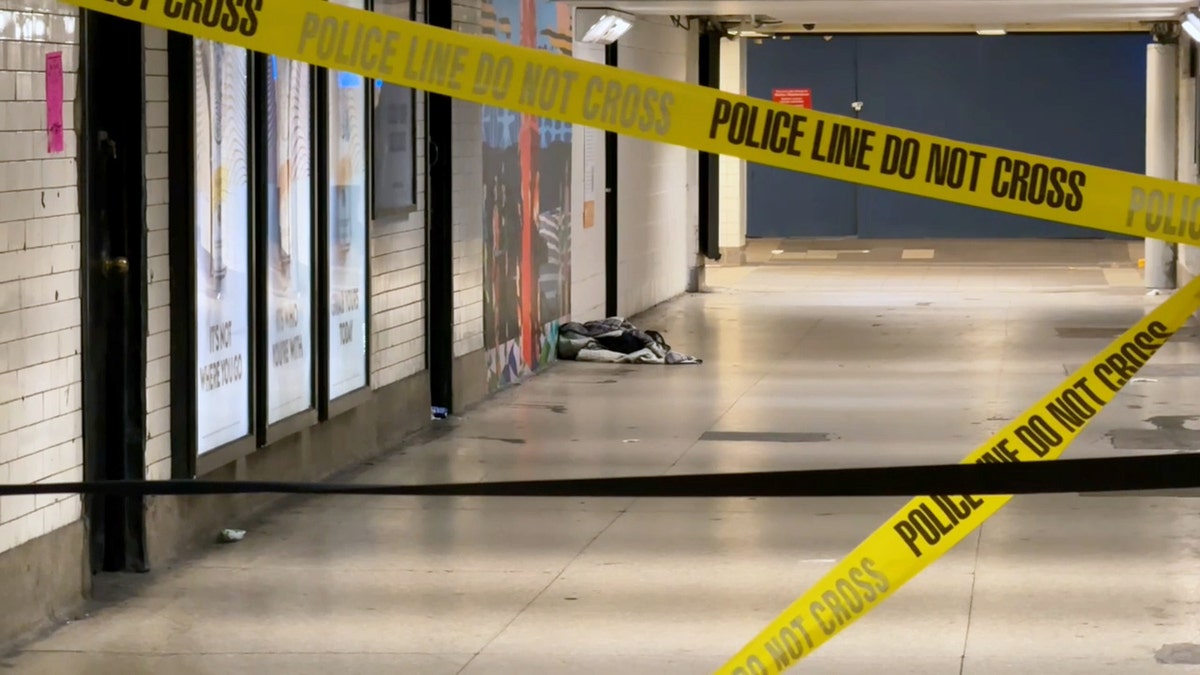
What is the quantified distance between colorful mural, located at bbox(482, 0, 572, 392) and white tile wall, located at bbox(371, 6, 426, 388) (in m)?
1.40

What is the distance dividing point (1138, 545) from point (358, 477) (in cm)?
409

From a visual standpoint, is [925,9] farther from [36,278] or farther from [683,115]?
[683,115]

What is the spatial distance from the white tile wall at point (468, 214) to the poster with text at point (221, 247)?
12.9 ft

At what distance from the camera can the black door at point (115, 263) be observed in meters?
7.26

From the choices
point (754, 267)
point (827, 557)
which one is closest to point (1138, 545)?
point (827, 557)

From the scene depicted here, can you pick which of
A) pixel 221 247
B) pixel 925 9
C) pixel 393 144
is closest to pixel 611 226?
pixel 925 9

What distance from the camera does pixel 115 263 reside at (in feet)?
24.1

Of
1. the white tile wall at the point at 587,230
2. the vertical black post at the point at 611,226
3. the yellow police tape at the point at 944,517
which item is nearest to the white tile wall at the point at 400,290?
the white tile wall at the point at 587,230

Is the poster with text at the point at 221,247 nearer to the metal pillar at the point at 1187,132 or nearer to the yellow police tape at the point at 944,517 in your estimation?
the yellow police tape at the point at 944,517

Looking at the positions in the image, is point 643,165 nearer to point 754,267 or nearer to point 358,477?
point 754,267

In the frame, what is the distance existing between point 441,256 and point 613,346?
412cm

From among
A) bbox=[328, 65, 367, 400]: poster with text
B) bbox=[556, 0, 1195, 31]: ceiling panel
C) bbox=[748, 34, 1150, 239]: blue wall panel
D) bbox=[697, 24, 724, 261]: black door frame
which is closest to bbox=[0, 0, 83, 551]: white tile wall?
bbox=[328, 65, 367, 400]: poster with text

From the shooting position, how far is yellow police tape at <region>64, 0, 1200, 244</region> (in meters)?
2.83

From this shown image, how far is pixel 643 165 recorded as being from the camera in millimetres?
20375
